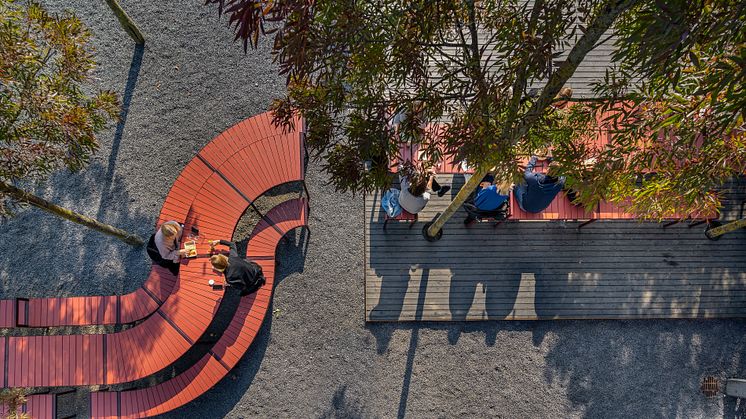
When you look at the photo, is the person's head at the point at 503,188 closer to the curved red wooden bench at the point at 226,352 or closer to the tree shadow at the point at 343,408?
the curved red wooden bench at the point at 226,352

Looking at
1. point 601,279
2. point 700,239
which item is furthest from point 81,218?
point 700,239

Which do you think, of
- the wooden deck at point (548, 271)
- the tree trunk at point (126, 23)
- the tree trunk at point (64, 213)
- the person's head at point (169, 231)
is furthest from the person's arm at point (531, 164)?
the tree trunk at point (126, 23)

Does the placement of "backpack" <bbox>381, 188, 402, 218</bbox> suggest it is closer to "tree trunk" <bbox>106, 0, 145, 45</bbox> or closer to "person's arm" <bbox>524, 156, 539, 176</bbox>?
"person's arm" <bbox>524, 156, 539, 176</bbox>

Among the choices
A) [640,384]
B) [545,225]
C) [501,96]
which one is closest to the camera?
[501,96]

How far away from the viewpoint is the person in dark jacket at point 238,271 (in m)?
5.77

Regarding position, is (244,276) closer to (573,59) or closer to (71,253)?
(71,253)

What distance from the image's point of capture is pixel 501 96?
3.67 m

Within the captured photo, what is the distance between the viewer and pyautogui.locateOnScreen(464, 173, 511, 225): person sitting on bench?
6.12 meters

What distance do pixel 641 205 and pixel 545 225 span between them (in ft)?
6.71

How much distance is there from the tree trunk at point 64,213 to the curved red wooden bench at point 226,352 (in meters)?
1.98

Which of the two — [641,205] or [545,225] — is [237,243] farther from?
[641,205]

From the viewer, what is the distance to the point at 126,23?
7.49 meters

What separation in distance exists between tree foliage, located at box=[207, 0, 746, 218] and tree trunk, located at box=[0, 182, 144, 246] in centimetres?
314

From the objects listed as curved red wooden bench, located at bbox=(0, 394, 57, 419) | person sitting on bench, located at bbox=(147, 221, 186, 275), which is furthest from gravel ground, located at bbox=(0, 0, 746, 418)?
curved red wooden bench, located at bbox=(0, 394, 57, 419)
